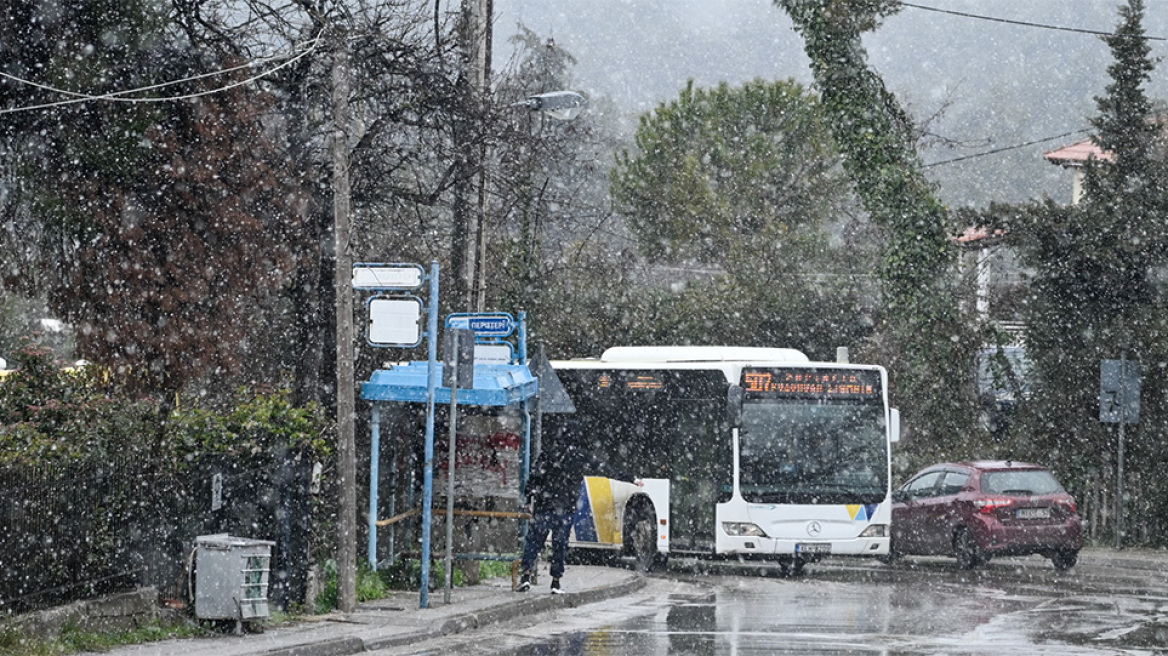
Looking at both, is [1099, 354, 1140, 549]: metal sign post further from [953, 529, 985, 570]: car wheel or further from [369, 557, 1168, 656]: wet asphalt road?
[953, 529, 985, 570]: car wheel

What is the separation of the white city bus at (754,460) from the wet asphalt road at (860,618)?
62 cm

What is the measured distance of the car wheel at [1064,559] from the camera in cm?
2327

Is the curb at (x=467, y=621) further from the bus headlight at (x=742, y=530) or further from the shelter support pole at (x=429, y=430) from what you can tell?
the bus headlight at (x=742, y=530)

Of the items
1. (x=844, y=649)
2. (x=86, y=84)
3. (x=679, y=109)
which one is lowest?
(x=844, y=649)

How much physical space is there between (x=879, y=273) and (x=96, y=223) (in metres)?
20.5

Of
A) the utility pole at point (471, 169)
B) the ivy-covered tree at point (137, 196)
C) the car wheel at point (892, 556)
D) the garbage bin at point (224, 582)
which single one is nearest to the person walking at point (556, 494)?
the ivy-covered tree at point (137, 196)

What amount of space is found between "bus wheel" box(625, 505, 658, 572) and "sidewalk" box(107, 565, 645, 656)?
2658 millimetres

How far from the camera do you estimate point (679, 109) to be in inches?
2512

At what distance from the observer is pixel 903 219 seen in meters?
32.7

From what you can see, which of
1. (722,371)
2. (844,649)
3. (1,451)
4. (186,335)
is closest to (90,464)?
(1,451)

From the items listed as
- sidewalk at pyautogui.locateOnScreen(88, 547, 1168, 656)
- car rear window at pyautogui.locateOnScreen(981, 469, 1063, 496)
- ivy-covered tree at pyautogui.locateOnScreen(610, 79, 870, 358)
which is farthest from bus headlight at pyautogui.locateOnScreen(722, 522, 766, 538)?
ivy-covered tree at pyautogui.locateOnScreen(610, 79, 870, 358)

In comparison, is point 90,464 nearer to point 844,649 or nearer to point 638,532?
point 844,649

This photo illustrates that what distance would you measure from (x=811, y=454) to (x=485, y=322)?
7097mm

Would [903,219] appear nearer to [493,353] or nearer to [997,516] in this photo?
[997,516]
